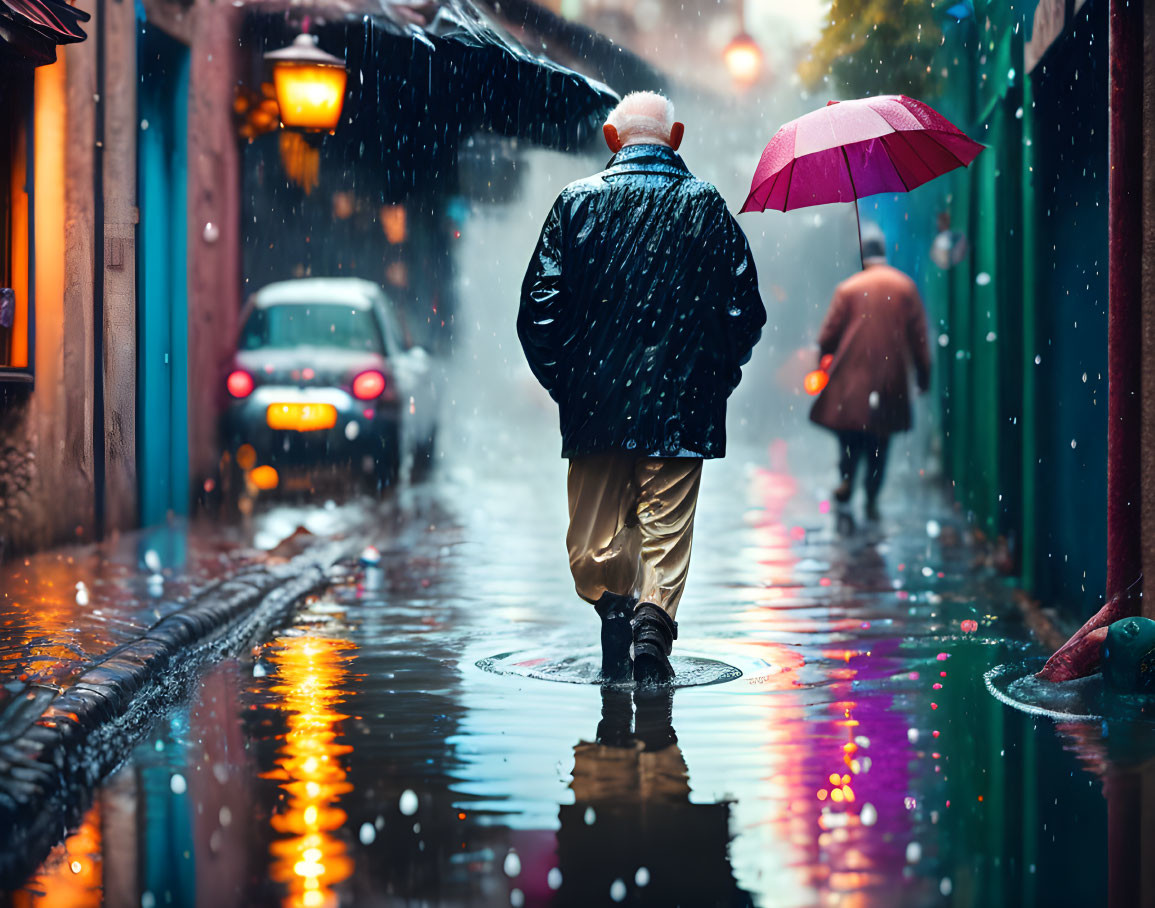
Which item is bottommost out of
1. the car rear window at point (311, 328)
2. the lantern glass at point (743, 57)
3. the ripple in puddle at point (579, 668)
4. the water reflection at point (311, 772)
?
the water reflection at point (311, 772)

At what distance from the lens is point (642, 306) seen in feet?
20.0

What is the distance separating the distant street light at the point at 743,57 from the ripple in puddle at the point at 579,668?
17.8 metres

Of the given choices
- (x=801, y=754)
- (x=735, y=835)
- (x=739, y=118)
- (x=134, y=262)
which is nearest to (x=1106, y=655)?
(x=801, y=754)

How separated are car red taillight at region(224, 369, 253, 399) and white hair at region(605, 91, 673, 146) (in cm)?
827

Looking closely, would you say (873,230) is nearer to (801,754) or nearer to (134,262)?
(134,262)

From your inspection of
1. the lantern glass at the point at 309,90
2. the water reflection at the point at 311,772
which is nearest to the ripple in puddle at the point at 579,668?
the water reflection at the point at 311,772

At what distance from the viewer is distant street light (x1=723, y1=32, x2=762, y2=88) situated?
77.0 feet

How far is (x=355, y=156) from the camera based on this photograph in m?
17.3

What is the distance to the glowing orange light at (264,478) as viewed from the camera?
1503 centimetres

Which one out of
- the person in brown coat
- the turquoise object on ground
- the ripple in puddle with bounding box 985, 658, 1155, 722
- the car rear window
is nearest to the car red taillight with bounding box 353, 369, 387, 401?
the car rear window

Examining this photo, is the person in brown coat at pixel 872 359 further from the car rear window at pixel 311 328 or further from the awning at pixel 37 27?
the awning at pixel 37 27

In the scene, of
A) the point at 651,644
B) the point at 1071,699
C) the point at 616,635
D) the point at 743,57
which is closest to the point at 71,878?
the point at 651,644

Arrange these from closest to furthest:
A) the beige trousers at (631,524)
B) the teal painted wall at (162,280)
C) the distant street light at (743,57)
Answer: the beige trousers at (631,524) → the teal painted wall at (162,280) → the distant street light at (743,57)

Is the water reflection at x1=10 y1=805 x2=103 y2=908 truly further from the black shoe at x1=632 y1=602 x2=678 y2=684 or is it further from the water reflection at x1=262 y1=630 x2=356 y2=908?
the black shoe at x1=632 y1=602 x2=678 y2=684
